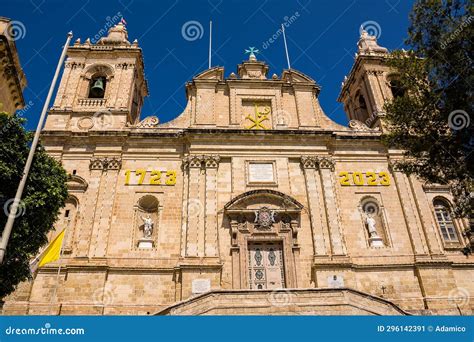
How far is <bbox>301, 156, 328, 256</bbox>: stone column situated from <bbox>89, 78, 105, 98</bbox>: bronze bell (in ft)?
42.1

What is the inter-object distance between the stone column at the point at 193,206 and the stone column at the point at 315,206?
18.2 feet

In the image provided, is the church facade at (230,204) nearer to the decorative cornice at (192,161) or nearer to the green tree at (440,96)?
the decorative cornice at (192,161)

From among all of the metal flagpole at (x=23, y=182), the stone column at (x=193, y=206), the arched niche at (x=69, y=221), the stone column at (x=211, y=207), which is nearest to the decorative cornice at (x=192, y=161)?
the stone column at (x=193, y=206)

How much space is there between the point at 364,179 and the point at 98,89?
53.9ft

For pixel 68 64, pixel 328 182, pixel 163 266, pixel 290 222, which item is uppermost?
pixel 68 64

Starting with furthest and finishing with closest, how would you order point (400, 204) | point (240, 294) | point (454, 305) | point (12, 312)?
point (400, 204) < point (454, 305) < point (12, 312) < point (240, 294)

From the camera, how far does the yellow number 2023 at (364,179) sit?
20.7m

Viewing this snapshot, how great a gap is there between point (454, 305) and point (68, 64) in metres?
24.7

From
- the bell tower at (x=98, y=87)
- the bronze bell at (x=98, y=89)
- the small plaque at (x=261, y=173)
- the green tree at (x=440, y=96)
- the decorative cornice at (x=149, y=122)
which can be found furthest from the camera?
the bronze bell at (x=98, y=89)

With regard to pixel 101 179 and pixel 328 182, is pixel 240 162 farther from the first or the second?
pixel 101 179

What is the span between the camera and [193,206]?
1903 cm

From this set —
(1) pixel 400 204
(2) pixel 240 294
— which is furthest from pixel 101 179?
(1) pixel 400 204

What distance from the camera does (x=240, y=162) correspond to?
67.9 feet

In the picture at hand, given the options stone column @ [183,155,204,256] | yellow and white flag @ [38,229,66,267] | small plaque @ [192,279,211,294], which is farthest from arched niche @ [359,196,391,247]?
yellow and white flag @ [38,229,66,267]
